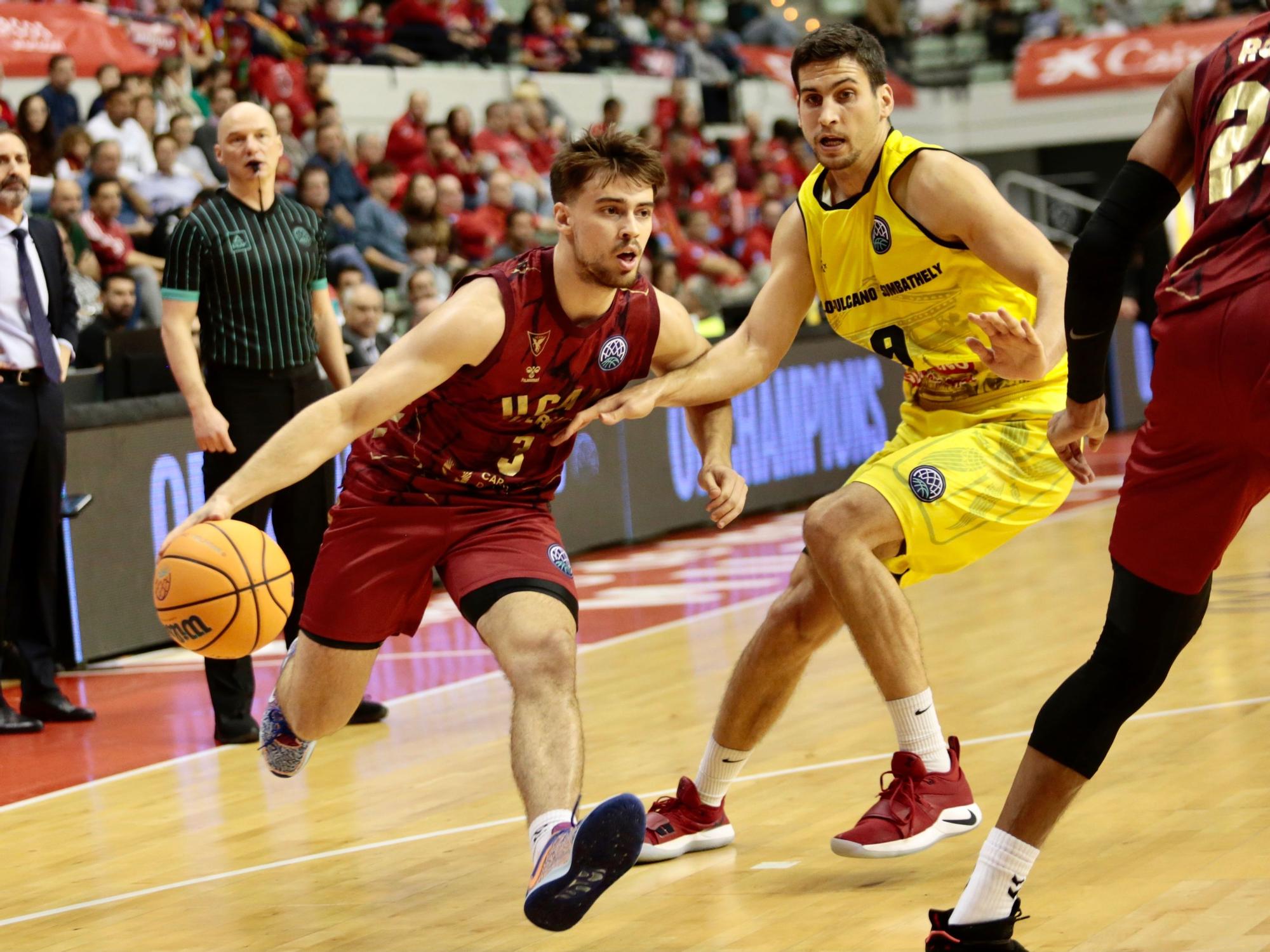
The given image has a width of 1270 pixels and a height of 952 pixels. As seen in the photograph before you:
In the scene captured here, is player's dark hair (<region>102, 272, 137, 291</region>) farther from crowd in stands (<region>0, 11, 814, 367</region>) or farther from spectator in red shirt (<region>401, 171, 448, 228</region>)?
spectator in red shirt (<region>401, 171, 448, 228</region>)

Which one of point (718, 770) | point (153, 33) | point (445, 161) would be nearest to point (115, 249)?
point (153, 33)

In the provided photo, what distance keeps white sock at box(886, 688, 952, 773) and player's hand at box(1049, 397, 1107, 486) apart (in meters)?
1.01

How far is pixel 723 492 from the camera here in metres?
4.20

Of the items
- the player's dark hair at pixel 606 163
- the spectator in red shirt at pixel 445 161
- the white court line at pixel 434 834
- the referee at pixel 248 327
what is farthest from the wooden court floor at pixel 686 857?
the spectator in red shirt at pixel 445 161

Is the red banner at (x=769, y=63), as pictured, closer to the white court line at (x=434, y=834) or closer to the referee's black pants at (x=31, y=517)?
the referee's black pants at (x=31, y=517)

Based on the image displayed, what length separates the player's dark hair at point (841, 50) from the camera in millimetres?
4480

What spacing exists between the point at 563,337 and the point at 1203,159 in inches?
65.2

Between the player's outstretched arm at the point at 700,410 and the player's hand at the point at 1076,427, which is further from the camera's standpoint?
the player's outstretched arm at the point at 700,410

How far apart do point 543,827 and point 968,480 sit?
1.60 m

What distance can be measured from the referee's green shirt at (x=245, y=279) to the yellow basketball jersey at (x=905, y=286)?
2.32m

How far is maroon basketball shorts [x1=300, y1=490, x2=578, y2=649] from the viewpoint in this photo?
167 inches

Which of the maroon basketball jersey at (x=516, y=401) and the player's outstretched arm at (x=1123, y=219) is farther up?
the player's outstretched arm at (x=1123, y=219)

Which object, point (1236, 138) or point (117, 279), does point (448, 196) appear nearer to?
point (117, 279)

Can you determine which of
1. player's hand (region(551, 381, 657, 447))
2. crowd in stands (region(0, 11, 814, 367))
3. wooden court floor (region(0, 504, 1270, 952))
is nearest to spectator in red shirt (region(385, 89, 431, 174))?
crowd in stands (region(0, 11, 814, 367))
